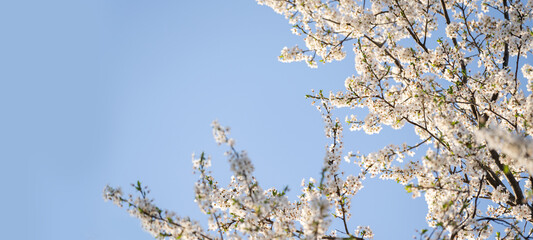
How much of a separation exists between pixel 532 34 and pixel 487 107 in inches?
78.7

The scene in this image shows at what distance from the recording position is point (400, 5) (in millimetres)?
8539

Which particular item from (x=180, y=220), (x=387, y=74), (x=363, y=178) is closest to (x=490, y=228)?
(x=363, y=178)

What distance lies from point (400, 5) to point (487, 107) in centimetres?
335

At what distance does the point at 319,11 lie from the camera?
897 centimetres

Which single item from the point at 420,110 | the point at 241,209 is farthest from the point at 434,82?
the point at 241,209

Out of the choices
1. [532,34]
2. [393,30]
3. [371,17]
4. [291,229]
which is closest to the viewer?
[291,229]

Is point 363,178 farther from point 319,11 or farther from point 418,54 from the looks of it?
point 319,11

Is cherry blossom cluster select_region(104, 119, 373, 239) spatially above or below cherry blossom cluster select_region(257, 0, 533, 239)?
below

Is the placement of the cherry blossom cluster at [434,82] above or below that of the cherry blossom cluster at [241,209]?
above

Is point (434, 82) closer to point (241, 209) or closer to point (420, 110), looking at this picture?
point (420, 110)

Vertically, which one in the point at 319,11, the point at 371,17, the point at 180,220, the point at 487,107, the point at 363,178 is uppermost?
the point at 319,11

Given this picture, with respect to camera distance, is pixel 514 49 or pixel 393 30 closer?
pixel 514 49

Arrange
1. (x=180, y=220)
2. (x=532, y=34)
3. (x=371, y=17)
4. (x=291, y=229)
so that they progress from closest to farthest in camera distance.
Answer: (x=180, y=220)
(x=291, y=229)
(x=532, y=34)
(x=371, y=17)

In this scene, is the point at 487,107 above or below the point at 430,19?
below
